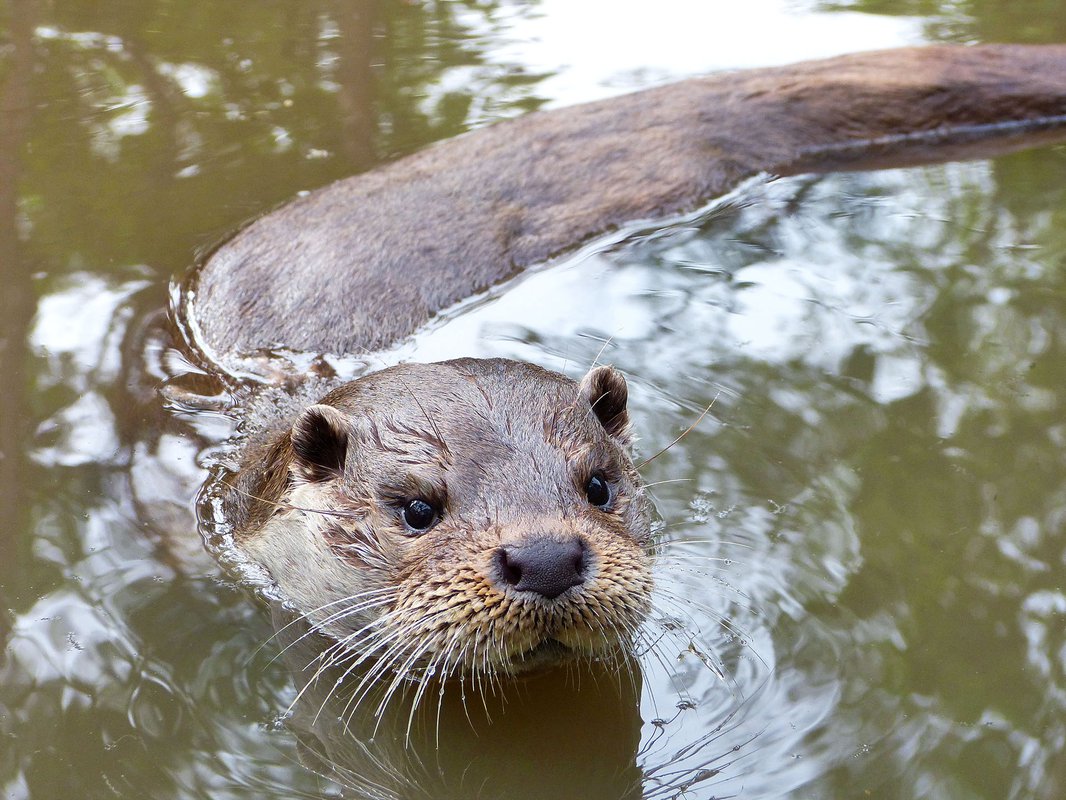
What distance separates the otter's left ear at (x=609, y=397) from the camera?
3518mm

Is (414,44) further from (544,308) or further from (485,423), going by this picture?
(485,423)

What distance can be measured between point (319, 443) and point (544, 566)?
2.95ft

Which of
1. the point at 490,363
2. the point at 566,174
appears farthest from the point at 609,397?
the point at 566,174

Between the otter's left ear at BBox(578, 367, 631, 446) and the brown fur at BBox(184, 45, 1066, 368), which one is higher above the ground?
the otter's left ear at BBox(578, 367, 631, 446)

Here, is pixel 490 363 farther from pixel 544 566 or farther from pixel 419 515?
pixel 544 566

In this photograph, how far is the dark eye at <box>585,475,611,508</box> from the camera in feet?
10.6

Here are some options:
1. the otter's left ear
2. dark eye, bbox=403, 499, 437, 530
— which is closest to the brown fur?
the otter's left ear

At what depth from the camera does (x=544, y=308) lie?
16.5 ft

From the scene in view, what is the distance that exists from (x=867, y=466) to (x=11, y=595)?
2.58 m

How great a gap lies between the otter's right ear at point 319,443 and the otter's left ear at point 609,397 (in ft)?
2.13

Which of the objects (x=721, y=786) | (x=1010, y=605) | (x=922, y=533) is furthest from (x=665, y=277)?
(x=721, y=786)

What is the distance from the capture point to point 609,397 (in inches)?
141

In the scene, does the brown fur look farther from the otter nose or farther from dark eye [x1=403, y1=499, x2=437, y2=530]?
the otter nose

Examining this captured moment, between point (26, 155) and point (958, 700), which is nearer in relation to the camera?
point (958, 700)
